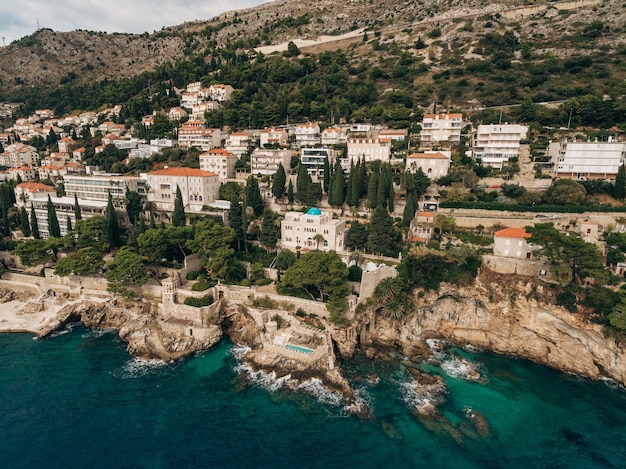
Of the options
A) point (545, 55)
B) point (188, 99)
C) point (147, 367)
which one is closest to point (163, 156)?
point (188, 99)

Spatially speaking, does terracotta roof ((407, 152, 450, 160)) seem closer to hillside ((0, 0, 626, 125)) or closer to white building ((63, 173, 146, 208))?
hillside ((0, 0, 626, 125))

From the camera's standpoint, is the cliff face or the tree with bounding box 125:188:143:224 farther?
the tree with bounding box 125:188:143:224

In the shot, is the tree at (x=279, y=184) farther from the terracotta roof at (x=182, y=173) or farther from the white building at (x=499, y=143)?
the white building at (x=499, y=143)

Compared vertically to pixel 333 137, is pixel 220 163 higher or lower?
lower

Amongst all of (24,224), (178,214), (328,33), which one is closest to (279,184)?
(178,214)

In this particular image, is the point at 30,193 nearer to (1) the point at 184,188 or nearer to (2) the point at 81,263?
(1) the point at 184,188

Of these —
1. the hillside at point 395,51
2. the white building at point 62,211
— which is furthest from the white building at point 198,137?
the white building at point 62,211

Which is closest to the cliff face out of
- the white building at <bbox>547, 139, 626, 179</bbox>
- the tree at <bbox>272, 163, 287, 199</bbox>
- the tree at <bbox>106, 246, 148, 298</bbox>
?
the tree at <bbox>106, 246, 148, 298</bbox>
